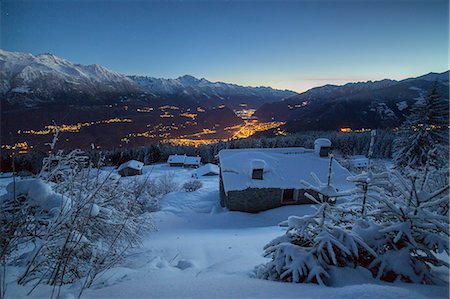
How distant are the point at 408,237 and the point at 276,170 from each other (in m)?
13.8

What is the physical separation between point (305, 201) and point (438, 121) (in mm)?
18575

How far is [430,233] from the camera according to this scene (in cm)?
376

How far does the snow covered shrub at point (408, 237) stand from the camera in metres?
3.62

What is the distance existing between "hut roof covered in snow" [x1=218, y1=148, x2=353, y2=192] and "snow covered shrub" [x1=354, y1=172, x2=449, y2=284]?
Answer: 39.6 feet

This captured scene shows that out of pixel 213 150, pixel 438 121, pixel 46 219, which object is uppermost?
pixel 438 121

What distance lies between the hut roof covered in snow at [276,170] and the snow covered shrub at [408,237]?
12.1 m

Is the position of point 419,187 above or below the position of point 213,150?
above

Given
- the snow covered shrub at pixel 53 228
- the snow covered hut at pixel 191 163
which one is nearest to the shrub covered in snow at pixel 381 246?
the snow covered shrub at pixel 53 228

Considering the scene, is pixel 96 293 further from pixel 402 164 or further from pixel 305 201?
pixel 402 164

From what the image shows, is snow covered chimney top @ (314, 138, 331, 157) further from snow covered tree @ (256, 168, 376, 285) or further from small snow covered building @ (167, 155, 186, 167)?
small snow covered building @ (167, 155, 186, 167)

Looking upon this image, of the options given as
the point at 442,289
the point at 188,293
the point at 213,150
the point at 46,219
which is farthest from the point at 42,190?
the point at 213,150

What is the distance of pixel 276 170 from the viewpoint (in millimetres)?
17578

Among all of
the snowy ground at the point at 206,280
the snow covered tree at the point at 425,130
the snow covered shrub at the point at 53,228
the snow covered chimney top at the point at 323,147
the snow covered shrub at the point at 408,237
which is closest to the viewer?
the snowy ground at the point at 206,280

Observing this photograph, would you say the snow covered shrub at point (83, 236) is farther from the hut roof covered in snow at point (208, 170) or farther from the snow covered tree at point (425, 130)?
the hut roof covered in snow at point (208, 170)
